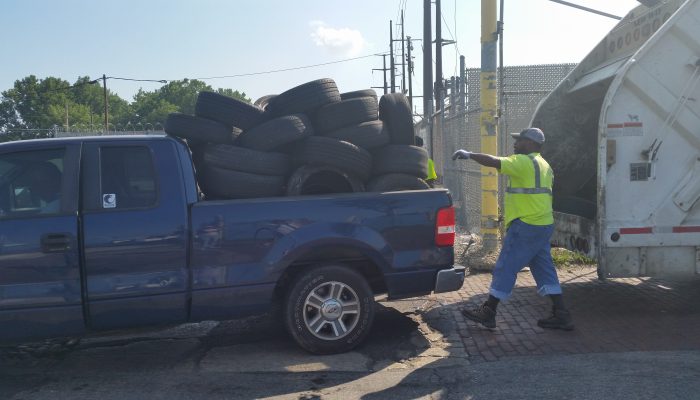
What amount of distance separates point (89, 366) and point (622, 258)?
483cm

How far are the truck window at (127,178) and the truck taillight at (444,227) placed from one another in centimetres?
232

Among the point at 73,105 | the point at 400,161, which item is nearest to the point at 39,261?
the point at 400,161

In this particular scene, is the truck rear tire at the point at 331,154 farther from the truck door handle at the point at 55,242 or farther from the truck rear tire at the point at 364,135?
the truck door handle at the point at 55,242

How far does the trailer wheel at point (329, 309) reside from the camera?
204 inches

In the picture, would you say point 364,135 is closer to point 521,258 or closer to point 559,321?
point 521,258

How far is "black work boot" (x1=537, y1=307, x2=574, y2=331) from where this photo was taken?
226 inches

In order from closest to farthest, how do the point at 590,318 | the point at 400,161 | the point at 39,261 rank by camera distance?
the point at 39,261 → the point at 400,161 → the point at 590,318

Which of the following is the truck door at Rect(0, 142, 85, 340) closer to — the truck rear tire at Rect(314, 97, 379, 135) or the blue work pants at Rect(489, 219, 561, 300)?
the truck rear tire at Rect(314, 97, 379, 135)

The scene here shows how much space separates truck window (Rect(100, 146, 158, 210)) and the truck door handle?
0.36 m

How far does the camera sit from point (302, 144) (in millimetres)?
5570

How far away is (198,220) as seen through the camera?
16.1ft

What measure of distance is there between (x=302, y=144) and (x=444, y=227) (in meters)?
1.44

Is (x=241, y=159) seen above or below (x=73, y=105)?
below

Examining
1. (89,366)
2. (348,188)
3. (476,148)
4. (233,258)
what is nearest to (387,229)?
(348,188)
